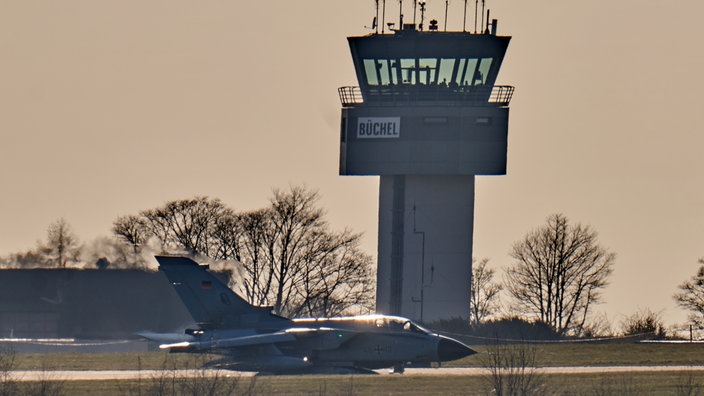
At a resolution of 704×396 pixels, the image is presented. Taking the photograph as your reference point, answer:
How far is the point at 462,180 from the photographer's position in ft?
287

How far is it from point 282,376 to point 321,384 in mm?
4631

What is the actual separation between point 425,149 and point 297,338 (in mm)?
22965

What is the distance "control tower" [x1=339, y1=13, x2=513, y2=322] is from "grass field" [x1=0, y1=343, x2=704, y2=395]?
12.8 meters

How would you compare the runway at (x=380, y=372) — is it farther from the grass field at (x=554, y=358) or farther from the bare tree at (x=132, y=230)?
the bare tree at (x=132, y=230)

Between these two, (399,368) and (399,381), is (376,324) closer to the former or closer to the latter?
(399,368)

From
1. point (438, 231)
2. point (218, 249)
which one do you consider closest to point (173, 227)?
point (218, 249)

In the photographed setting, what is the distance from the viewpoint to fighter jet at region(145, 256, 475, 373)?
214ft

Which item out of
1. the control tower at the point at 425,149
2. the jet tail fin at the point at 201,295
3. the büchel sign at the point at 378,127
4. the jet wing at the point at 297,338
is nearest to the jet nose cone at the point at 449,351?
the jet wing at the point at 297,338

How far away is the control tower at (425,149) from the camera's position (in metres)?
86.2

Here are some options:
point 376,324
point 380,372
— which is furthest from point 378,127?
point 376,324

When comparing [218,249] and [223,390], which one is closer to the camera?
[223,390]

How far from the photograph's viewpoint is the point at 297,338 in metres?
65.3

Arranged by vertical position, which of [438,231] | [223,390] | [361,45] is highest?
[361,45]

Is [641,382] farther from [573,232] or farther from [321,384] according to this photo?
[573,232]
